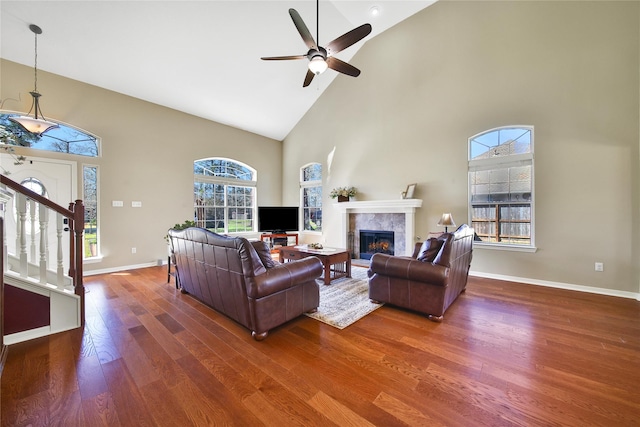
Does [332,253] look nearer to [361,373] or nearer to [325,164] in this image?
[361,373]

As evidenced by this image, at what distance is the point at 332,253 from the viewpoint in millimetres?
3895

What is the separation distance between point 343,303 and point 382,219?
2.74 m

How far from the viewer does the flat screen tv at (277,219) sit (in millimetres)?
6578

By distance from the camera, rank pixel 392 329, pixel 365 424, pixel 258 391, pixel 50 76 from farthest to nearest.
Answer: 1. pixel 50 76
2. pixel 392 329
3. pixel 258 391
4. pixel 365 424

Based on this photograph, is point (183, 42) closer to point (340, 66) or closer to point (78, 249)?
point (340, 66)

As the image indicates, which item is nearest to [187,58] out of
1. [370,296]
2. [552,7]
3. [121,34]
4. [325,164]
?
[121,34]

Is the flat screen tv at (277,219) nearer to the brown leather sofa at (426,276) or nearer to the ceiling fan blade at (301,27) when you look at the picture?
the brown leather sofa at (426,276)

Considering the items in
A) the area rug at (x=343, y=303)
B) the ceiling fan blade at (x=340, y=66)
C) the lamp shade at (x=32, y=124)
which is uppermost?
the ceiling fan blade at (x=340, y=66)

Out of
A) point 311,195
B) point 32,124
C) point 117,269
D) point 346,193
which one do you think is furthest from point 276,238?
point 32,124

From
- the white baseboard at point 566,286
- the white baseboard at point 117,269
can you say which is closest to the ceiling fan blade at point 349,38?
the white baseboard at point 566,286

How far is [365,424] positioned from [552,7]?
5747 millimetres

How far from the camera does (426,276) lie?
265 centimetres

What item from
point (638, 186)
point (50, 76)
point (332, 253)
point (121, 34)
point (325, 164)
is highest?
point (121, 34)

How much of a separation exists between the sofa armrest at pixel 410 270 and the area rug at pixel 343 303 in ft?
1.35
